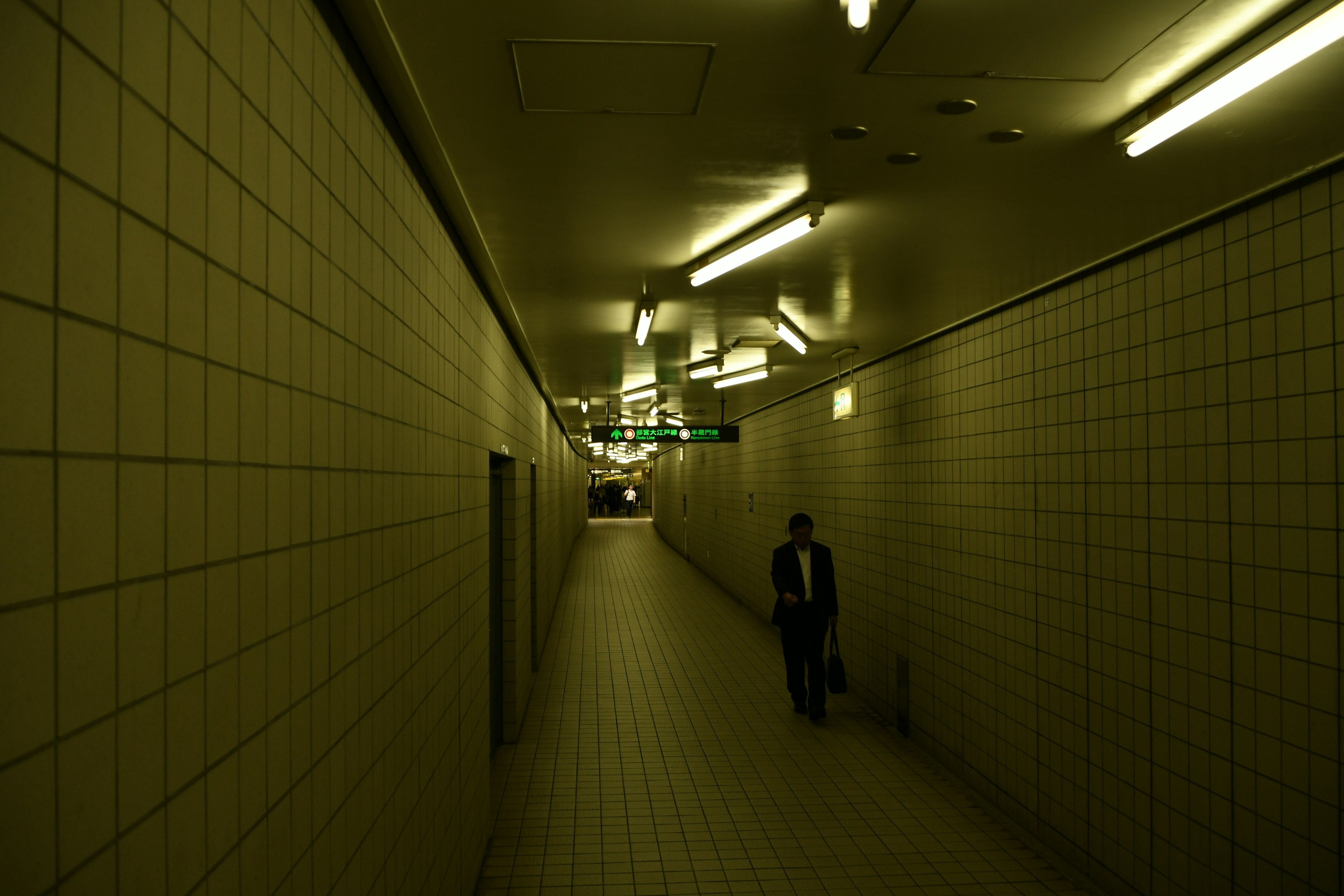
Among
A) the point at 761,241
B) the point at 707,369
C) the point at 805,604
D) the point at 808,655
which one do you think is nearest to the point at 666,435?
the point at 707,369

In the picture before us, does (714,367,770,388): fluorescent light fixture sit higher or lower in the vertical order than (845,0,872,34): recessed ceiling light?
lower

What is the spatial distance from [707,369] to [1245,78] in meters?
5.56

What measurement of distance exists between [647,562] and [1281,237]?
15.5m

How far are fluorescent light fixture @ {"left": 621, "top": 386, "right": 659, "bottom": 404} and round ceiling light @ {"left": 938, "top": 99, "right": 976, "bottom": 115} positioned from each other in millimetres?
7127

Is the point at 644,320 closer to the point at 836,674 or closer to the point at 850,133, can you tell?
the point at 850,133

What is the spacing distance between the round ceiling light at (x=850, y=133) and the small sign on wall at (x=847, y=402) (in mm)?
4487

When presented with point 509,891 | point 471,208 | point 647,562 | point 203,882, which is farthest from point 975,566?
point 647,562

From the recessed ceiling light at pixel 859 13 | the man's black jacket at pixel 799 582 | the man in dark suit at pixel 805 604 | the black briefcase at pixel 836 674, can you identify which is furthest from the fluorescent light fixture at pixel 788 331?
the recessed ceiling light at pixel 859 13

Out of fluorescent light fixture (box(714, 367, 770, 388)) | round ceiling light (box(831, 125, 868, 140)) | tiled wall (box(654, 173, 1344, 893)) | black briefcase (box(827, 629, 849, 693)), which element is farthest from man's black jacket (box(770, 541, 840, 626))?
round ceiling light (box(831, 125, 868, 140))

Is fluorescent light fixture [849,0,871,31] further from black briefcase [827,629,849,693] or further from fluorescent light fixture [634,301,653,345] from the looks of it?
black briefcase [827,629,849,693]

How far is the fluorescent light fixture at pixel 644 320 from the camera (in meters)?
4.91

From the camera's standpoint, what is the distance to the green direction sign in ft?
36.1

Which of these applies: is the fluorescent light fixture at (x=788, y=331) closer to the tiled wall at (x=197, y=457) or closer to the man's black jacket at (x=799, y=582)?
the man's black jacket at (x=799, y=582)

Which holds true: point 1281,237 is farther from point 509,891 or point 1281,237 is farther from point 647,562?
point 647,562
